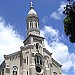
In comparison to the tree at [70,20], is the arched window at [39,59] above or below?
above

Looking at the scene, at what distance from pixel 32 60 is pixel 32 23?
347 inches

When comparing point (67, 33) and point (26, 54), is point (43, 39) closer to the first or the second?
point (26, 54)

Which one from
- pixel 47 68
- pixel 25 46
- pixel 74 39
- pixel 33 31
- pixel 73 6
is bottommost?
pixel 74 39

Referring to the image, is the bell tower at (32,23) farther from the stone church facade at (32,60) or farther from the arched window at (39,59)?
the arched window at (39,59)

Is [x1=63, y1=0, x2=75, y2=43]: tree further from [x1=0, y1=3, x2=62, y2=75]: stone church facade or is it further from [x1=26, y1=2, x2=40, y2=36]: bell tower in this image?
[x1=26, y1=2, x2=40, y2=36]: bell tower

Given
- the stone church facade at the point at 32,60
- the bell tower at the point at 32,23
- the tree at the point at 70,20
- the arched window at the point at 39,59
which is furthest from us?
the bell tower at the point at 32,23

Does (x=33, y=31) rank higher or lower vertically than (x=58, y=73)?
higher

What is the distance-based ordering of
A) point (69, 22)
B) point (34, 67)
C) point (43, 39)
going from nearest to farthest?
point (69, 22) → point (34, 67) → point (43, 39)

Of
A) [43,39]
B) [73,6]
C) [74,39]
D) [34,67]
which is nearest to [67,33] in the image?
[74,39]

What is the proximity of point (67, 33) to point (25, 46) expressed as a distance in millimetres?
31559

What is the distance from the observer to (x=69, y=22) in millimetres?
17781

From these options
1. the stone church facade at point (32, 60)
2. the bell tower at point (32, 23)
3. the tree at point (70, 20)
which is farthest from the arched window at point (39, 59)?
the tree at point (70, 20)

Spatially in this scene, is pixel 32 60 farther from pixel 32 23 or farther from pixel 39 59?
pixel 32 23

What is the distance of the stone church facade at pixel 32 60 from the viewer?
48.0 meters
